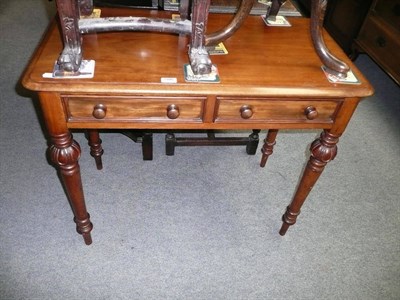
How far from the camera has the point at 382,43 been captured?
2455 millimetres

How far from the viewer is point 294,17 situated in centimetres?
142

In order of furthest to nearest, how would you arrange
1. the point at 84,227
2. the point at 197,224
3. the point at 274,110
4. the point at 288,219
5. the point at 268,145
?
the point at 268,145 < the point at 197,224 < the point at 288,219 < the point at 84,227 < the point at 274,110

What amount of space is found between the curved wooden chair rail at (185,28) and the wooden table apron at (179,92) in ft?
0.17

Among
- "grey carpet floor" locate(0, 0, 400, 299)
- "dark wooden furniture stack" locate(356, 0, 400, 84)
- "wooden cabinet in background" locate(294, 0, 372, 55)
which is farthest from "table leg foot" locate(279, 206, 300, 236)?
"wooden cabinet in background" locate(294, 0, 372, 55)

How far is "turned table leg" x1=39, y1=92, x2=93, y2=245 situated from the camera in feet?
3.17

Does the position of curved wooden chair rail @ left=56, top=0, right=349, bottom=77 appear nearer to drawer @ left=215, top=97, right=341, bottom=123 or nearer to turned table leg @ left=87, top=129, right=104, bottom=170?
drawer @ left=215, top=97, right=341, bottom=123

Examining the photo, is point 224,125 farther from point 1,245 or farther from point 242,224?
point 1,245

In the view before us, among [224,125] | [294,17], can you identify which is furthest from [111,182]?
[294,17]

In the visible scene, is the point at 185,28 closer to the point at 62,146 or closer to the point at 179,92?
the point at 179,92

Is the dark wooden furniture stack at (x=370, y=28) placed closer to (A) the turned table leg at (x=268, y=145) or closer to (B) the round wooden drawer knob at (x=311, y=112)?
(A) the turned table leg at (x=268, y=145)

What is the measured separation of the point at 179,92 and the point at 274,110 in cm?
31

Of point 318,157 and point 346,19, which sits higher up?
point 318,157

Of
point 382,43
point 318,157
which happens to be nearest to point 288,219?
point 318,157

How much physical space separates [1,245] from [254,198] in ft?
3.91
